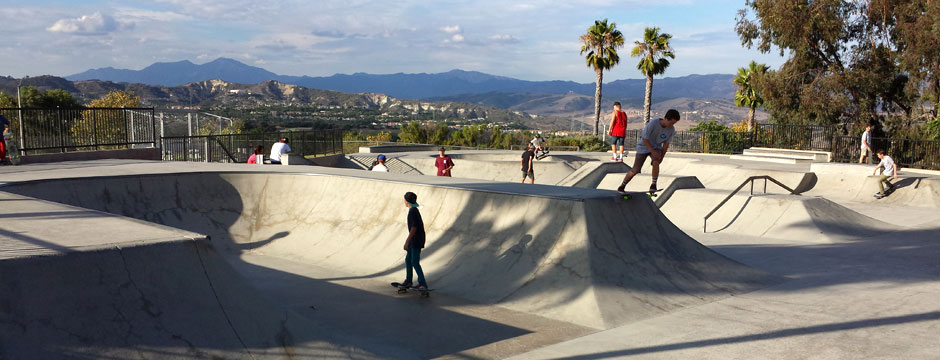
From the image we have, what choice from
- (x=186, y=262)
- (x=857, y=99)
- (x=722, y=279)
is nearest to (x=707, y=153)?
(x=857, y=99)

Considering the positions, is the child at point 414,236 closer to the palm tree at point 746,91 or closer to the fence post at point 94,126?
the fence post at point 94,126

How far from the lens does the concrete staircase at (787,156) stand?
26969 millimetres

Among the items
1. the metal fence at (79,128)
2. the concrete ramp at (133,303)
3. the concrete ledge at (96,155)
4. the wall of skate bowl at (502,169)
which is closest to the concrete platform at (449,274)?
the concrete ramp at (133,303)

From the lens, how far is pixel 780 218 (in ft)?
47.3

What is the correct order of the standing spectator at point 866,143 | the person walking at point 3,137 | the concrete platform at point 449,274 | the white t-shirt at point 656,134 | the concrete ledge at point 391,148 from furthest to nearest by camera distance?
the concrete ledge at point 391,148
the standing spectator at point 866,143
the person walking at point 3,137
the white t-shirt at point 656,134
the concrete platform at point 449,274

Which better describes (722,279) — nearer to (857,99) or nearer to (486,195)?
(486,195)

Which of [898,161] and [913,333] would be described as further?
[898,161]

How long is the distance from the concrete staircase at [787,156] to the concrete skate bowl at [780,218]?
39.8ft

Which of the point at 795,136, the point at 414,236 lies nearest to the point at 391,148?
the point at 795,136

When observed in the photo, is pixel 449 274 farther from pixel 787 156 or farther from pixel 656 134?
pixel 787 156

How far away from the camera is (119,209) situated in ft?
38.1

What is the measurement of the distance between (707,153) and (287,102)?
12638 cm

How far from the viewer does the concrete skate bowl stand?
45.2 feet

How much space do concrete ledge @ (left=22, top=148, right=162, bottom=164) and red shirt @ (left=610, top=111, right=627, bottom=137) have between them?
535 inches
